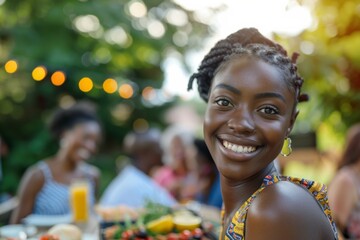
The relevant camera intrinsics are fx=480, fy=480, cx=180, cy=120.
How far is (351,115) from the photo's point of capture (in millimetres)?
4742

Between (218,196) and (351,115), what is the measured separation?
1696 millimetres

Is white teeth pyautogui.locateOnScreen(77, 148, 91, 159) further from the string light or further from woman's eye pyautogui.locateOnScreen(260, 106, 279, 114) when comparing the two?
woman's eye pyautogui.locateOnScreen(260, 106, 279, 114)

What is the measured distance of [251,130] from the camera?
1292 mm

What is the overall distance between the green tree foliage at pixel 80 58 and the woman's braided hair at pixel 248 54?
468 cm

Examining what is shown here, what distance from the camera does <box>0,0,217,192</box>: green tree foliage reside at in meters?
6.21

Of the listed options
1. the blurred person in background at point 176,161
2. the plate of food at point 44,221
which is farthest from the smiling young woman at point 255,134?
the blurred person in background at point 176,161

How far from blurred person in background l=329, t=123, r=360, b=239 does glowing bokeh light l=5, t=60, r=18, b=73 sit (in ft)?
14.2

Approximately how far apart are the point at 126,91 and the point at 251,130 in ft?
18.4

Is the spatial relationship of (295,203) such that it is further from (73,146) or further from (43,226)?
(73,146)

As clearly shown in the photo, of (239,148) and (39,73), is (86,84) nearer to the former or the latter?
(39,73)

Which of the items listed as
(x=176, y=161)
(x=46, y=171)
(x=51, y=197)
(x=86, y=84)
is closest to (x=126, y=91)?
(x=86, y=84)

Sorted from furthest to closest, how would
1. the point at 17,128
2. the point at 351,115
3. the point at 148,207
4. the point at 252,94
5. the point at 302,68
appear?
the point at 17,128, the point at 351,115, the point at 302,68, the point at 148,207, the point at 252,94

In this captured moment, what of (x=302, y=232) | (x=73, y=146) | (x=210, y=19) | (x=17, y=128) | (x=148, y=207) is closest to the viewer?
(x=302, y=232)

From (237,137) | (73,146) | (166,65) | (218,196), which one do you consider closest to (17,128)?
(166,65)
